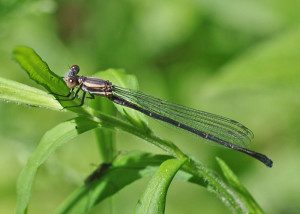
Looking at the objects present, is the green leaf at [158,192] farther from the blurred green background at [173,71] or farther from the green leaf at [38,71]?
the blurred green background at [173,71]

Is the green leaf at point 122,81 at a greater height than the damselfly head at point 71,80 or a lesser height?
lesser

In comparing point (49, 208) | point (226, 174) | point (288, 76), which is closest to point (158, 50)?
point (49, 208)

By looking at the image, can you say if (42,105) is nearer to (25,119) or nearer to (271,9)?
(25,119)

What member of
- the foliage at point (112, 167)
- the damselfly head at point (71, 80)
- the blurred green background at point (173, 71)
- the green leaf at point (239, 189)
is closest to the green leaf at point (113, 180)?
the foliage at point (112, 167)

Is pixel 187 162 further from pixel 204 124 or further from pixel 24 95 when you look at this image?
pixel 204 124

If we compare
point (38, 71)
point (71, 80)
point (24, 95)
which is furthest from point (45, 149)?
point (71, 80)

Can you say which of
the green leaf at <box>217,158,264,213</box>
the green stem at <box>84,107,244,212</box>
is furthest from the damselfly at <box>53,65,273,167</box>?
the green stem at <box>84,107,244,212</box>

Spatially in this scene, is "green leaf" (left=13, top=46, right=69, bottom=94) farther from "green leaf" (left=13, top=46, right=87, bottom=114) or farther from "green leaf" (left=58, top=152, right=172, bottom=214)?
"green leaf" (left=58, top=152, right=172, bottom=214)
